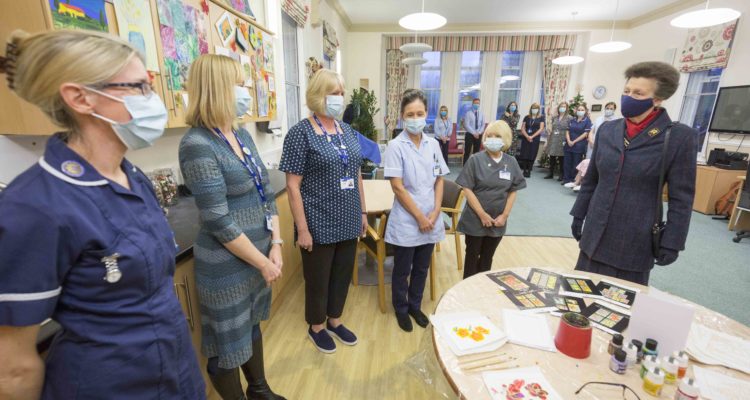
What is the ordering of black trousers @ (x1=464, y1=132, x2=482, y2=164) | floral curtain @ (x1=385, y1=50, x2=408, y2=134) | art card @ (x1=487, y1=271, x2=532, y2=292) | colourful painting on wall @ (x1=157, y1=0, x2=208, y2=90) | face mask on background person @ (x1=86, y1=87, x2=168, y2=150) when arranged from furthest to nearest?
floral curtain @ (x1=385, y1=50, x2=408, y2=134), black trousers @ (x1=464, y1=132, x2=482, y2=164), colourful painting on wall @ (x1=157, y1=0, x2=208, y2=90), art card @ (x1=487, y1=271, x2=532, y2=292), face mask on background person @ (x1=86, y1=87, x2=168, y2=150)

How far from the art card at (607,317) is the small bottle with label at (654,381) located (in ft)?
0.77

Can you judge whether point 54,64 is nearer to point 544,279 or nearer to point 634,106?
point 544,279

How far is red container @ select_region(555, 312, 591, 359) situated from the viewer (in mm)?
918

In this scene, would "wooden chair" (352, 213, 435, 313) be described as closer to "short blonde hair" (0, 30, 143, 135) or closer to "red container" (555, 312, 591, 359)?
"red container" (555, 312, 591, 359)

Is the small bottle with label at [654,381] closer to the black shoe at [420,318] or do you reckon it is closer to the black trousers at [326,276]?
the black trousers at [326,276]

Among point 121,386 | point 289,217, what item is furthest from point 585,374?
point 289,217

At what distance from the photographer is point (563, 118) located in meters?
6.77

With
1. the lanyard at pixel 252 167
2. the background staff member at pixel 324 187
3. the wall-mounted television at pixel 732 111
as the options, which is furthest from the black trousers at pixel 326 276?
the wall-mounted television at pixel 732 111

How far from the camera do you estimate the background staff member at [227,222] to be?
3.55 feet

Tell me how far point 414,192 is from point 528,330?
102cm

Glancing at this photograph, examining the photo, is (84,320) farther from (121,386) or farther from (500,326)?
(500,326)

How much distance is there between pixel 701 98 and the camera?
18.6 ft

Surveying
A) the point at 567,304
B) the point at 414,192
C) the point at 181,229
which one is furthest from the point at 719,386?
the point at 181,229

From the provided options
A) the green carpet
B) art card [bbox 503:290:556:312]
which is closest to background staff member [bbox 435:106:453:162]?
the green carpet
